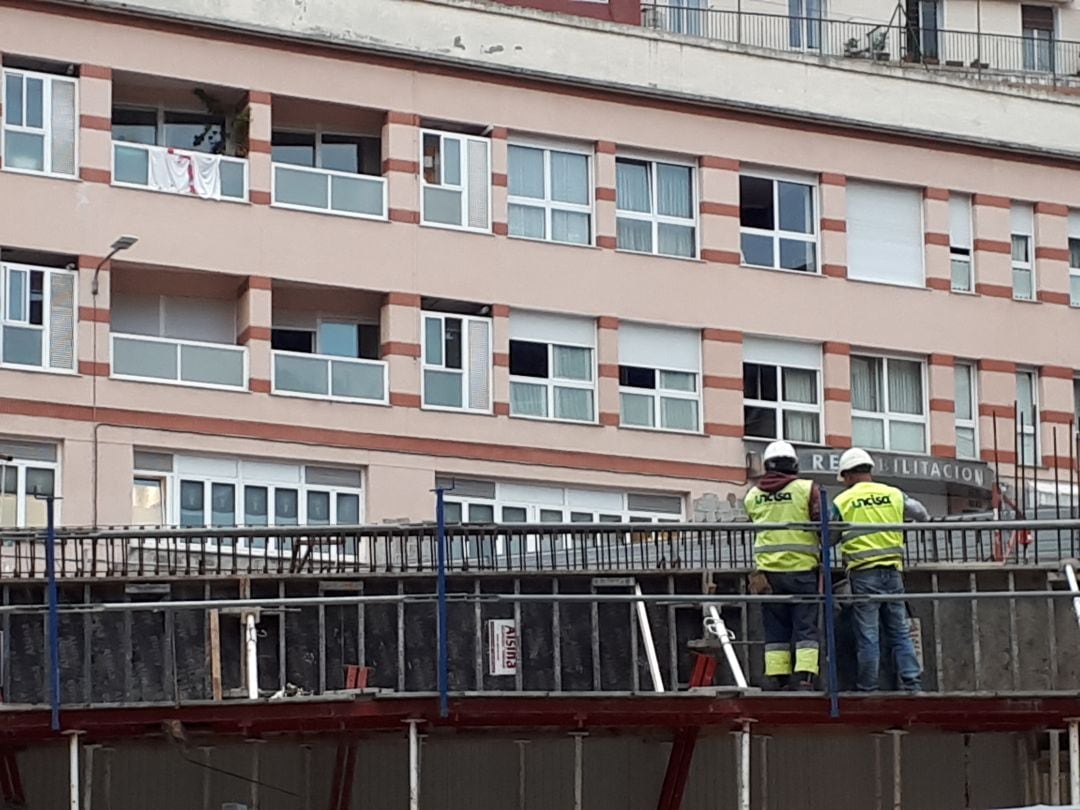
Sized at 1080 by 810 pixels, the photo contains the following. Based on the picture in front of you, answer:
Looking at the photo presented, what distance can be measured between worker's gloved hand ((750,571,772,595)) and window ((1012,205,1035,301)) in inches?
965

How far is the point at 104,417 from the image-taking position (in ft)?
132

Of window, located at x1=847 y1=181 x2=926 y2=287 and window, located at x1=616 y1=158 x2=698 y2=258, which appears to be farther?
window, located at x1=847 y1=181 x2=926 y2=287

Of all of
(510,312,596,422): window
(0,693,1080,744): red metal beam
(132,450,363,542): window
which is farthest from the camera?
(510,312,596,422): window

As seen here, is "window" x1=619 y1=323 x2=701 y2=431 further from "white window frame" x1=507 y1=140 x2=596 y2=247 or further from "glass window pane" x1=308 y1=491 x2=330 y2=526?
"glass window pane" x1=308 y1=491 x2=330 y2=526

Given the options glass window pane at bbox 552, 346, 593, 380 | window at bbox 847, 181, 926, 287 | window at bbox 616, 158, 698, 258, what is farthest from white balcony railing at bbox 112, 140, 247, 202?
window at bbox 847, 181, 926, 287

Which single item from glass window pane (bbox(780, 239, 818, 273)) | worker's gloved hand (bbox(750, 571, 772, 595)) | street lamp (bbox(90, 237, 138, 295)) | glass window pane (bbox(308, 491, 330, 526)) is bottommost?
worker's gloved hand (bbox(750, 571, 772, 595))

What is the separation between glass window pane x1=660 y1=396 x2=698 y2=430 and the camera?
4438 centimetres

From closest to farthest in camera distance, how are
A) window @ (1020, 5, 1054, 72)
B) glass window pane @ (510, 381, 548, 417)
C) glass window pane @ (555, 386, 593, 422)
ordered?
glass window pane @ (510, 381, 548, 417), glass window pane @ (555, 386, 593, 422), window @ (1020, 5, 1054, 72)

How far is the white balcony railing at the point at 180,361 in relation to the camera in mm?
40906

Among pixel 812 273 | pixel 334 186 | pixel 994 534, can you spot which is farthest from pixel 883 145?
pixel 994 534

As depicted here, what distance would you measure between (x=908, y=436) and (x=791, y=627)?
23096 mm

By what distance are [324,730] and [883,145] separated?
25221 mm

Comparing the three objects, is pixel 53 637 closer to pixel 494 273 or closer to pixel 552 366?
pixel 494 273

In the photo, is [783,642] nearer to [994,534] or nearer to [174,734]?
[994,534]
